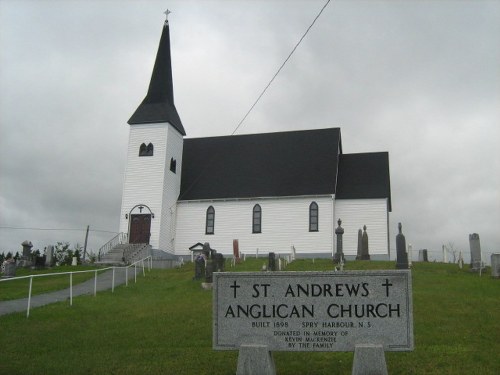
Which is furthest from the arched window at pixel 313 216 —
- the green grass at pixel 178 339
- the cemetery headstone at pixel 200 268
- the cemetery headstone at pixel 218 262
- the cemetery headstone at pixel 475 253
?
the green grass at pixel 178 339

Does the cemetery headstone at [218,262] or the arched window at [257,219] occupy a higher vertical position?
the arched window at [257,219]

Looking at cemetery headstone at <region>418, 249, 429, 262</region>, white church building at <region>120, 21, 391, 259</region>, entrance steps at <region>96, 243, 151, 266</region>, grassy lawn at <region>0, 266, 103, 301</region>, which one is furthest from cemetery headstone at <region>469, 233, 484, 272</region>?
entrance steps at <region>96, 243, 151, 266</region>

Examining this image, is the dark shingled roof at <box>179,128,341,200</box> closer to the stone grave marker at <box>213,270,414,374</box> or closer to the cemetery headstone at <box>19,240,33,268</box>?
the cemetery headstone at <box>19,240,33,268</box>

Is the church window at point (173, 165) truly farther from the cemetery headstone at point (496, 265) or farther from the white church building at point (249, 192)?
the cemetery headstone at point (496, 265)

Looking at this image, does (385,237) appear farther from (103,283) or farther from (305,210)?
(103,283)

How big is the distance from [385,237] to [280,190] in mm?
7346

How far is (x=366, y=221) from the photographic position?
35438 millimetres

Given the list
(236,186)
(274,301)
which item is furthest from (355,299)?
(236,186)

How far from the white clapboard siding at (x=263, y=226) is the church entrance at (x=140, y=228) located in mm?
2509

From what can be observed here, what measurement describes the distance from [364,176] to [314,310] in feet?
97.8

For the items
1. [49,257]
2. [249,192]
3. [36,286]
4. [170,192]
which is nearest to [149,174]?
[170,192]

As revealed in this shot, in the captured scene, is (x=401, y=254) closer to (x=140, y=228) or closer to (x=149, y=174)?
Answer: (x=140, y=228)

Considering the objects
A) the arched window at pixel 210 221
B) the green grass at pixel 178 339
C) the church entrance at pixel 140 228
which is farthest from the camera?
the arched window at pixel 210 221

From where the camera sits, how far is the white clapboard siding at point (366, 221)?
115 ft
